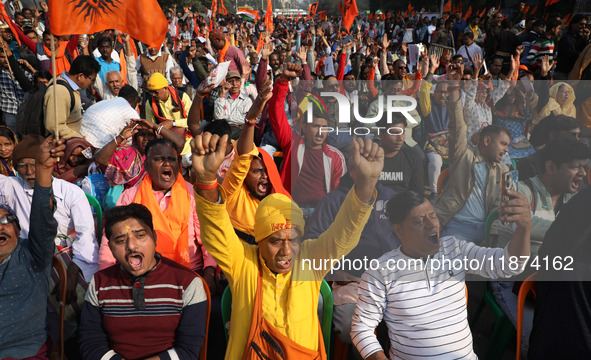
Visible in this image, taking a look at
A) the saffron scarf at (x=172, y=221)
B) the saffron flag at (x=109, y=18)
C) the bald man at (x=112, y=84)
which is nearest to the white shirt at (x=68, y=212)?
the saffron scarf at (x=172, y=221)

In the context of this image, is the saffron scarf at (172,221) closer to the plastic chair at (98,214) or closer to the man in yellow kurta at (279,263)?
the plastic chair at (98,214)

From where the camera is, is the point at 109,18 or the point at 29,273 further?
the point at 109,18

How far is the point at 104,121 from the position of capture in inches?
157

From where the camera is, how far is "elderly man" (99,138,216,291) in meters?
2.80

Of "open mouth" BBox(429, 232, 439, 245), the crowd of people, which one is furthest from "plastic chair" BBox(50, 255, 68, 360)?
"open mouth" BBox(429, 232, 439, 245)

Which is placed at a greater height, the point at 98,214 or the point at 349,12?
the point at 349,12

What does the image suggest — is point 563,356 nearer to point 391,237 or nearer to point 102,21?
point 391,237

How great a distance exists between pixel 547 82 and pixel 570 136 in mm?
2442

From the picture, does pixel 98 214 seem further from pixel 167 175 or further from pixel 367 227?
pixel 367 227

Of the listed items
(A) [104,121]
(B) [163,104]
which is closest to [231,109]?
(B) [163,104]

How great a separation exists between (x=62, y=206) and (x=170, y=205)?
26.6 inches

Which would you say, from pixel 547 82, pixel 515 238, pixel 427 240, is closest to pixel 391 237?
pixel 427 240

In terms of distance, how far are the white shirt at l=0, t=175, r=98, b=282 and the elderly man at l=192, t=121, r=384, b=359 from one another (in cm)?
120

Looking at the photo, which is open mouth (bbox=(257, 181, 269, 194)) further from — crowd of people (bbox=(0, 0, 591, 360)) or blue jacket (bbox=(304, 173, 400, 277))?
blue jacket (bbox=(304, 173, 400, 277))
